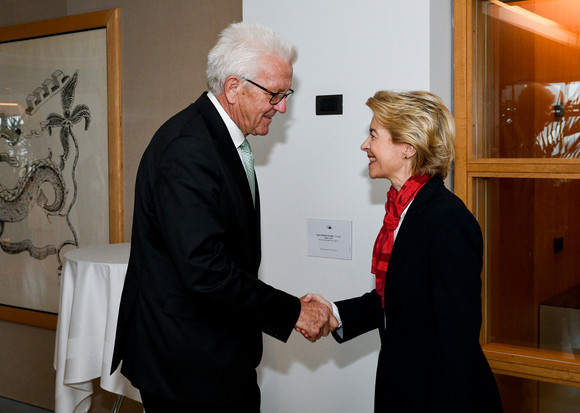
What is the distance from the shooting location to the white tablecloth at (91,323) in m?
2.44

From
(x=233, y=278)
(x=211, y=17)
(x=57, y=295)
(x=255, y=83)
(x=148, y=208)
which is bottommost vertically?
(x=57, y=295)

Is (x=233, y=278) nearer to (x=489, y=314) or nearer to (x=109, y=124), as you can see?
(x=489, y=314)

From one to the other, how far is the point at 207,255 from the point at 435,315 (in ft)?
2.06

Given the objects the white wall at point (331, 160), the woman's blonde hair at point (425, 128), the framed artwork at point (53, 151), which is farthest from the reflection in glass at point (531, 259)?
the framed artwork at point (53, 151)

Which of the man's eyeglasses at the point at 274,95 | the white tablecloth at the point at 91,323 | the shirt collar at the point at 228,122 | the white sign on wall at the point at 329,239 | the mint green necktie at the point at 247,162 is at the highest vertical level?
the man's eyeglasses at the point at 274,95

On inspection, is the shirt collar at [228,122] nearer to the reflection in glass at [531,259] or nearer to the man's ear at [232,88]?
the man's ear at [232,88]

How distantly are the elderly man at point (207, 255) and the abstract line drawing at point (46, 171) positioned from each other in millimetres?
1898

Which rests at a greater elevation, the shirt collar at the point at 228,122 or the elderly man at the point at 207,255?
the shirt collar at the point at 228,122

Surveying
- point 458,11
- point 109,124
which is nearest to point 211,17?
point 109,124

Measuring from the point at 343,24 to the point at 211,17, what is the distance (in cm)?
98

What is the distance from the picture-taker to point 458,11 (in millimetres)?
2242

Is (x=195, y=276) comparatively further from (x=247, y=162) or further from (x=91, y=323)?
(x=91, y=323)

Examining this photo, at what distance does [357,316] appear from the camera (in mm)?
2096

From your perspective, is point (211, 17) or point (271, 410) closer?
point (271, 410)
